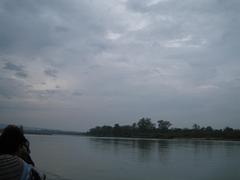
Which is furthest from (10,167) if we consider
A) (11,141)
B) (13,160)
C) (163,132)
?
(163,132)

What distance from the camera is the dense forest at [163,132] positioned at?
145413mm

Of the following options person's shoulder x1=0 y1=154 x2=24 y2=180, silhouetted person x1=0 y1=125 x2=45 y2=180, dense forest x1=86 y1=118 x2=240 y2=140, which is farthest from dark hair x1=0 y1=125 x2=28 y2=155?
dense forest x1=86 y1=118 x2=240 y2=140

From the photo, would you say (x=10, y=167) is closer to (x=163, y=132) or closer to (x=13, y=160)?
(x=13, y=160)

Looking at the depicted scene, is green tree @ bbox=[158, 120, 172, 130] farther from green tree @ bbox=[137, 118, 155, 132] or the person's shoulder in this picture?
the person's shoulder

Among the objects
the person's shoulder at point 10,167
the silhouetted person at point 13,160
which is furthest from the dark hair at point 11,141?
the person's shoulder at point 10,167

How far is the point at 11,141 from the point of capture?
3264 mm

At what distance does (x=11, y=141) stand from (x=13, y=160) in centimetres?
39

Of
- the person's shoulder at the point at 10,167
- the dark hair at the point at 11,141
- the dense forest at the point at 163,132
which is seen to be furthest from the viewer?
the dense forest at the point at 163,132

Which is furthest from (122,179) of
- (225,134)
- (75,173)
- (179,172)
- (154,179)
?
(225,134)

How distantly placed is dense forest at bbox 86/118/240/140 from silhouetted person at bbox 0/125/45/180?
142489 millimetres

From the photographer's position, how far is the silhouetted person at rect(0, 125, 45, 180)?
2.84 m

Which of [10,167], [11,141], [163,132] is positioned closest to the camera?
[10,167]

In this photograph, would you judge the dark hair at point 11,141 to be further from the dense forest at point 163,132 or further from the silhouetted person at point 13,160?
the dense forest at point 163,132

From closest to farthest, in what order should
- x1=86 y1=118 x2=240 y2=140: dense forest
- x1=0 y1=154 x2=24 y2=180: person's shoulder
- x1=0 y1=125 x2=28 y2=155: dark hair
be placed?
1. x1=0 y1=154 x2=24 y2=180: person's shoulder
2. x1=0 y1=125 x2=28 y2=155: dark hair
3. x1=86 y1=118 x2=240 y2=140: dense forest
